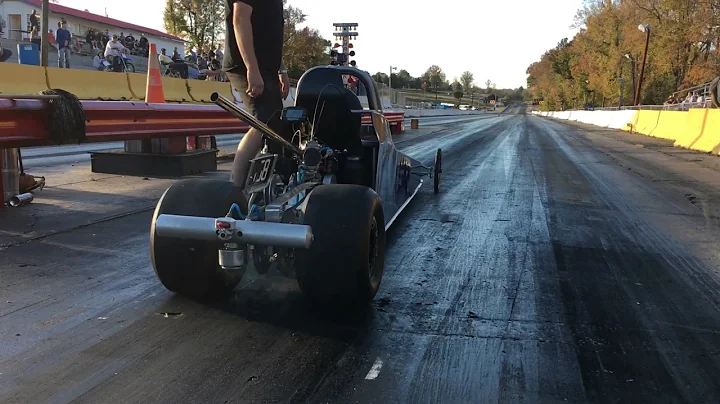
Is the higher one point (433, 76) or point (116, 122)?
point (433, 76)

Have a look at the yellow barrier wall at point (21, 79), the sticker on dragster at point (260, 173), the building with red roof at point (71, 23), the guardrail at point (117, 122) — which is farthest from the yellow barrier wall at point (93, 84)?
the building with red roof at point (71, 23)

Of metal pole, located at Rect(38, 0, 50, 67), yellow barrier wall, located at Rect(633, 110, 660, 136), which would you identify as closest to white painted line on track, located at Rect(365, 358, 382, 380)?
metal pole, located at Rect(38, 0, 50, 67)

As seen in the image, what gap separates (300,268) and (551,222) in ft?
13.3

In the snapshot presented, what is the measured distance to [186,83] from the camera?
15859 millimetres

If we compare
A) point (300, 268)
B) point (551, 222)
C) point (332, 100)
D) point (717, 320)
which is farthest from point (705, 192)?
point (300, 268)

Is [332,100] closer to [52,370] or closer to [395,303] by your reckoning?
[395,303]

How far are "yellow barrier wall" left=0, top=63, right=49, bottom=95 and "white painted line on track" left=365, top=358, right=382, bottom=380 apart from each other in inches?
377

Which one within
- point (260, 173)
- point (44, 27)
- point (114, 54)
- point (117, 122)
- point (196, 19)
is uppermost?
point (196, 19)

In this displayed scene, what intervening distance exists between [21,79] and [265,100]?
844 cm

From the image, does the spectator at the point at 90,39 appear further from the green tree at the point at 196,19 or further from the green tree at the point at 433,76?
the green tree at the point at 433,76

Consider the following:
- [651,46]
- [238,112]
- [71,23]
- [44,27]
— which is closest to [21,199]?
A: [238,112]

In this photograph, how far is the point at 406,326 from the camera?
3449 mm

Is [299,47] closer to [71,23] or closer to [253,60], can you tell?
[71,23]

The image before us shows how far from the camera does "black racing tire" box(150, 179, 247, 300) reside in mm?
3463
